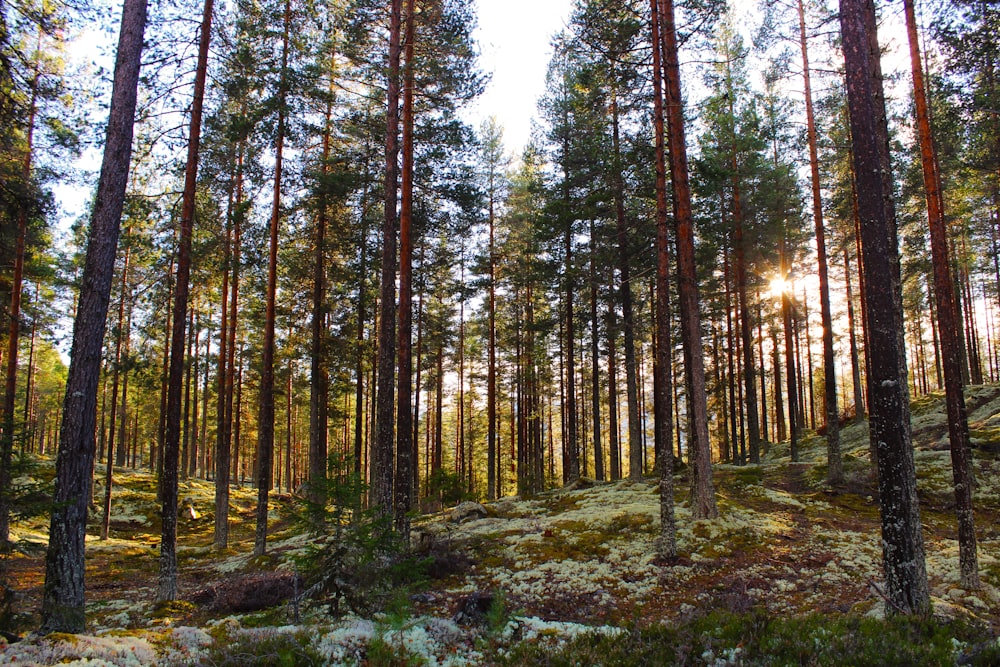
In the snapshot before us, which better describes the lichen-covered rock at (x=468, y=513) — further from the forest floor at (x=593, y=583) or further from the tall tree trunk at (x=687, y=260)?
the tall tree trunk at (x=687, y=260)

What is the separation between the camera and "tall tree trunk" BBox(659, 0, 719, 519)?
12.3m

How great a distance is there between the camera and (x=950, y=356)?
902cm

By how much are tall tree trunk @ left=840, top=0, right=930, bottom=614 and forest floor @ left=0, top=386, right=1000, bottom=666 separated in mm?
587

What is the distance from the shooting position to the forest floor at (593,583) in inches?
196

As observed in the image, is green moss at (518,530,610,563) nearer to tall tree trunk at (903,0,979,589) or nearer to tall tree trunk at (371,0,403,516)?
tall tree trunk at (371,0,403,516)

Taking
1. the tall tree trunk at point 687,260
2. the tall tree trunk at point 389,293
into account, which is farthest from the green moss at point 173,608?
the tall tree trunk at point 687,260

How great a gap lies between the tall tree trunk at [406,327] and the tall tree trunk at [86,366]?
5634mm

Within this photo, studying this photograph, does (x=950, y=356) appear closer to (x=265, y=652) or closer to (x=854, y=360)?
(x=265, y=652)

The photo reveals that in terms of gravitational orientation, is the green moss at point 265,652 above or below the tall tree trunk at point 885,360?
below

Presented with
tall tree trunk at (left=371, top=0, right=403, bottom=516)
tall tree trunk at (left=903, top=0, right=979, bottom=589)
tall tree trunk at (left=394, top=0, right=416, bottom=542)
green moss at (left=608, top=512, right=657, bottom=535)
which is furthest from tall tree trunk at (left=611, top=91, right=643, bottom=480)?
tall tree trunk at (left=903, top=0, right=979, bottom=589)

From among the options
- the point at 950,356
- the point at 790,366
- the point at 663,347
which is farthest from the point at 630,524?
the point at 790,366

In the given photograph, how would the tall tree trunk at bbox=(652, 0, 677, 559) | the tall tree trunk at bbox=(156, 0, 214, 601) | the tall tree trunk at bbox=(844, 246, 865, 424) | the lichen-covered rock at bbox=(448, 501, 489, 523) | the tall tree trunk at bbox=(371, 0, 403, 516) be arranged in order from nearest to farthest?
the tall tree trunk at bbox=(652, 0, 677, 559)
the tall tree trunk at bbox=(156, 0, 214, 601)
the tall tree trunk at bbox=(371, 0, 403, 516)
the lichen-covered rock at bbox=(448, 501, 489, 523)
the tall tree trunk at bbox=(844, 246, 865, 424)

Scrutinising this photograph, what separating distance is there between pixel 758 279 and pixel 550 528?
680 inches

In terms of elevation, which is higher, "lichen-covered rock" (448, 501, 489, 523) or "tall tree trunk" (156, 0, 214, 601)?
"tall tree trunk" (156, 0, 214, 601)
